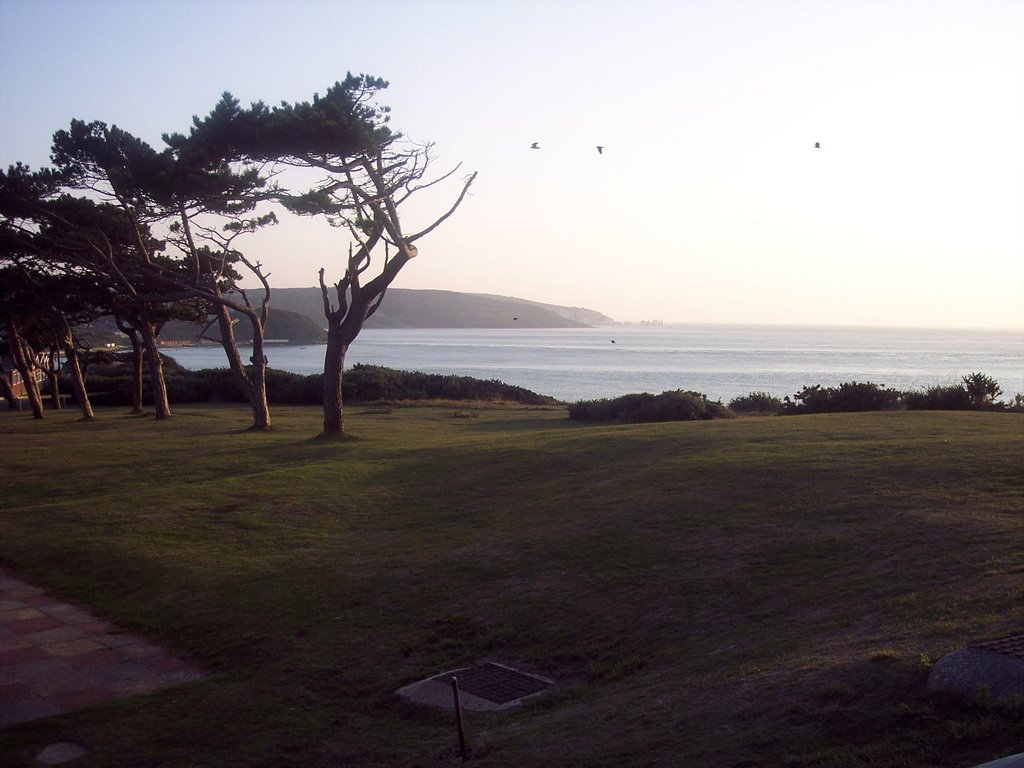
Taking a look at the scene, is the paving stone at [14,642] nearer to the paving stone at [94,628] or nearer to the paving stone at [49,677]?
the paving stone at [94,628]

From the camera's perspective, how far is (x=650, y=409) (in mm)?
25812

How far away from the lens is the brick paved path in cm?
669

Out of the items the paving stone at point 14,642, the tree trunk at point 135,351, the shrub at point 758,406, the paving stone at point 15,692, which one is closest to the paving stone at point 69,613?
the paving stone at point 14,642

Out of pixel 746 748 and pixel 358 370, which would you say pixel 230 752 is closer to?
pixel 746 748

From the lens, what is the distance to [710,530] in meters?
9.02

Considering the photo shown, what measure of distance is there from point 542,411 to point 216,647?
2491cm

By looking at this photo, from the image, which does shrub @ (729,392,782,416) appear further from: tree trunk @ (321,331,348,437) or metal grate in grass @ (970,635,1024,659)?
metal grate in grass @ (970,635,1024,659)

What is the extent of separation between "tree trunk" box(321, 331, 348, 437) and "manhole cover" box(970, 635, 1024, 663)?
57.5 feet

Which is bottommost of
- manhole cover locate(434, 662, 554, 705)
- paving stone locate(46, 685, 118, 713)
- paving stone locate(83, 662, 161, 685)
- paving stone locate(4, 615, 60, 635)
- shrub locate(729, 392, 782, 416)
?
paving stone locate(46, 685, 118, 713)

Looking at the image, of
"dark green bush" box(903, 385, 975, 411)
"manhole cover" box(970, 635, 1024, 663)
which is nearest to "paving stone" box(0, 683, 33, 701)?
"manhole cover" box(970, 635, 1024, 663)

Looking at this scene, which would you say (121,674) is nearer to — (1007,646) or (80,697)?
(80,697)

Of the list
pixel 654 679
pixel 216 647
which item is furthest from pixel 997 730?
pixel 216 647

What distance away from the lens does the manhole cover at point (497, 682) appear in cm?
621

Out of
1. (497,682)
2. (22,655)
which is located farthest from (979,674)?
(22,655)
